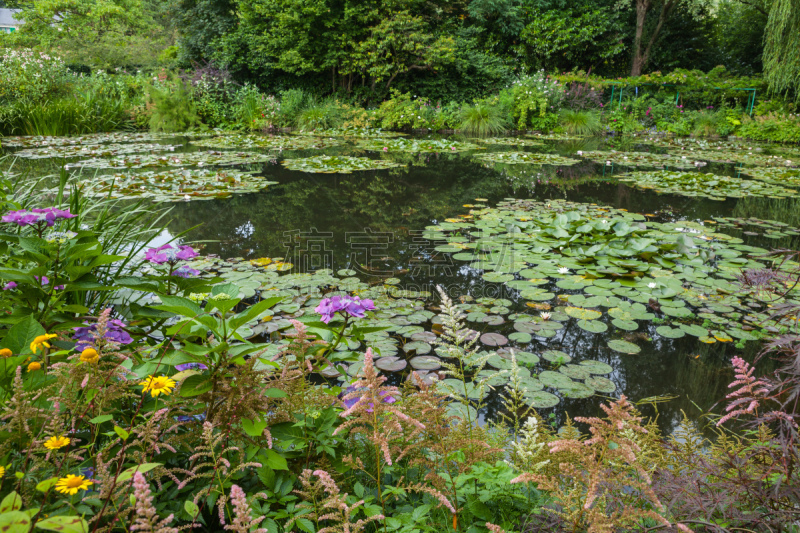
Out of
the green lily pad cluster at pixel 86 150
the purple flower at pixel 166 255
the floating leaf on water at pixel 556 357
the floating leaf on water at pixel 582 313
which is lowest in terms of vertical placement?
the floating leaf on water at pixel 556 357

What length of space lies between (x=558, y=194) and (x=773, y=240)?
2.07 metres

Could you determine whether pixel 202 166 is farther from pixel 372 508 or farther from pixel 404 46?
pixel 404 46

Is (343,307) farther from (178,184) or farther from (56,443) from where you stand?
(178,184)

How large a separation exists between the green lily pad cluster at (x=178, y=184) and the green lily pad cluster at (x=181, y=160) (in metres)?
0.29

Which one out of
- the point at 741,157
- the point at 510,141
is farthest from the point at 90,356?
the point at 510,141

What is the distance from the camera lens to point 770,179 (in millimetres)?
6062

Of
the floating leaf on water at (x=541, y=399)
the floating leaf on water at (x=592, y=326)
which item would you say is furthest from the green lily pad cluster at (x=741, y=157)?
the floating leaf on water at (x=541, y=399)

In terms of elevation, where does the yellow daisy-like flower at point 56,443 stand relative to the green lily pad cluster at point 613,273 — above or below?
above

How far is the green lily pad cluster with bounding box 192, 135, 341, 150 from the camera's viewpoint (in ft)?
26.1

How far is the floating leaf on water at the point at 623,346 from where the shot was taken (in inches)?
87.4

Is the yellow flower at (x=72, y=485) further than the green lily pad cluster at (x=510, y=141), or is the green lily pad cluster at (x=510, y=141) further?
the green lily pad cluster at (x=510, y=141)

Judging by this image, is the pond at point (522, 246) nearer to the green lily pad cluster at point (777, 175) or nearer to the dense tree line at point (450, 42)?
the green lily pad cluster at point (777, 175)

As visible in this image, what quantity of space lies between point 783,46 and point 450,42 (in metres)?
7.47

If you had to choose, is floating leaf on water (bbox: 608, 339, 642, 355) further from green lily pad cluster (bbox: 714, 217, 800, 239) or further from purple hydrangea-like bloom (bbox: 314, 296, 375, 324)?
green lily pad cluster (bbox: 714, 217, 800, 239)
